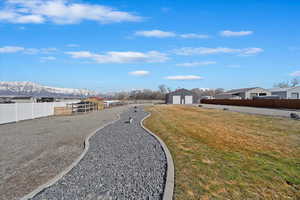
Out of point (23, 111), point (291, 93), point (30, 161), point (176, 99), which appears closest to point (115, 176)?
point (30, 161)

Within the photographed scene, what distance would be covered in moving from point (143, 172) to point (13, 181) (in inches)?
109

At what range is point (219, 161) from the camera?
586 centimetres

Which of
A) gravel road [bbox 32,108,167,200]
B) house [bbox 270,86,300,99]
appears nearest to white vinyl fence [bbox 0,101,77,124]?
gravel road [bbox 32,108,167,200]

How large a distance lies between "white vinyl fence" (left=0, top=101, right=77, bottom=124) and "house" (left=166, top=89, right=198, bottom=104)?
44.1 m

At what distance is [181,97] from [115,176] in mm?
59988

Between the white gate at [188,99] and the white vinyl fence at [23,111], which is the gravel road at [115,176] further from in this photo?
the white gate at [188,99]

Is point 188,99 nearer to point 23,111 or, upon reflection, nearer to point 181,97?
point 181,97

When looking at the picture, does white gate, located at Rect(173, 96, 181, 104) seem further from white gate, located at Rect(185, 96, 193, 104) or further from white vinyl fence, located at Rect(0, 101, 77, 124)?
white vinyl fence, located at Rect(0, 101, 77, 124)

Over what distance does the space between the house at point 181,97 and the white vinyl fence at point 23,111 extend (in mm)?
44088

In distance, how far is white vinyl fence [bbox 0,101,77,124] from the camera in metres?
15.0

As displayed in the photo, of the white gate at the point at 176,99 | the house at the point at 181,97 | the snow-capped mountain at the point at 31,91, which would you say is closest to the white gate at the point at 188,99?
the house at the point at 181,97

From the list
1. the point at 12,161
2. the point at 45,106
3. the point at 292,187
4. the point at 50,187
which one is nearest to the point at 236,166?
the point at 292,187

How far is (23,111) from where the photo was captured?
17297 mm

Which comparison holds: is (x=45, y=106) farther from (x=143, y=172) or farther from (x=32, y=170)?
(x=143, y=172)
